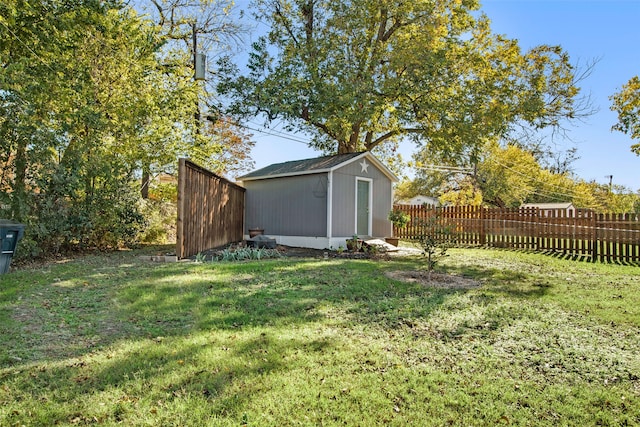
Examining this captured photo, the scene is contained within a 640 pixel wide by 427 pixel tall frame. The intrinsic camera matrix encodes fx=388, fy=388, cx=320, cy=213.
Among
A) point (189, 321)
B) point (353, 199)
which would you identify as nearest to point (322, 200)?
Result: point (353, 199)

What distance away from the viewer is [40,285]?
544cm

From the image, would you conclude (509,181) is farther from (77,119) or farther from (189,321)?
(189,321)

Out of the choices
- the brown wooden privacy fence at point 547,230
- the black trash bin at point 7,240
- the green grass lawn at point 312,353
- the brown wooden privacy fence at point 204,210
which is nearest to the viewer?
the green grass lawn at point 312,353

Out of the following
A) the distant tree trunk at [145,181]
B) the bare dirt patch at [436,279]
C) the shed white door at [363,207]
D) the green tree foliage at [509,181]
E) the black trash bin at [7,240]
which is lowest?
the bare dirt patch at [436,279]

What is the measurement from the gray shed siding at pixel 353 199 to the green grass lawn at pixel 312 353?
5293 mm

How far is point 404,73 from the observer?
12.1 meters

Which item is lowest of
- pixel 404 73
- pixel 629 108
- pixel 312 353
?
pixel 312 353

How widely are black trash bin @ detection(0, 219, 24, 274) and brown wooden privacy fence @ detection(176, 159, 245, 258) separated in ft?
8.44

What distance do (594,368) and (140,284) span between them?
17.3ft

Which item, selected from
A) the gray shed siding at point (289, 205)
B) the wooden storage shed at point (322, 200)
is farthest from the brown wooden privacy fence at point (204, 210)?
the wooden storage shed at point (322, 200)

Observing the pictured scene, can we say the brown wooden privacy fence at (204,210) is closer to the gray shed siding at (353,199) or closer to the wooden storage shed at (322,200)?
the wooden storage shed at (322,200)

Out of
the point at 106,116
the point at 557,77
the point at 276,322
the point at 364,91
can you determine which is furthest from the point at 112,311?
the point at 557,77

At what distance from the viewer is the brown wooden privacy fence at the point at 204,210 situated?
791 cm

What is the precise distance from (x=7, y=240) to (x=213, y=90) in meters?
12.3
